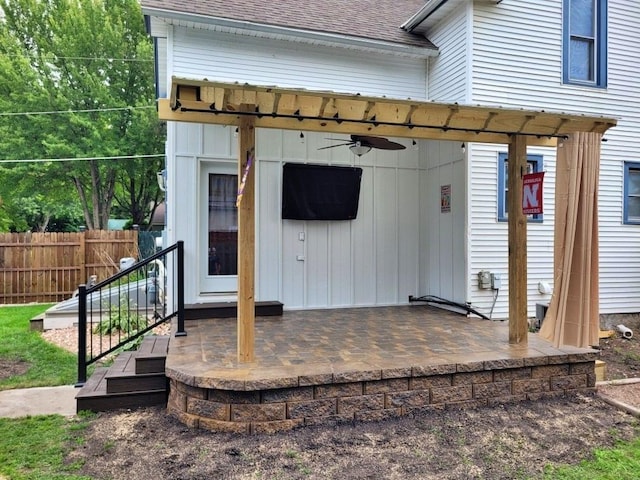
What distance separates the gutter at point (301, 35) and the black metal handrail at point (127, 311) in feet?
10.2

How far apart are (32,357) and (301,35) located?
18.6ft

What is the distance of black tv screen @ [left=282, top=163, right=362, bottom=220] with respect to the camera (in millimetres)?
6589

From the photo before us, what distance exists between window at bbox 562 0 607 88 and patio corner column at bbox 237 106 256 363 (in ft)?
18.9

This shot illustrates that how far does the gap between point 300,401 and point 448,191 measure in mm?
4416

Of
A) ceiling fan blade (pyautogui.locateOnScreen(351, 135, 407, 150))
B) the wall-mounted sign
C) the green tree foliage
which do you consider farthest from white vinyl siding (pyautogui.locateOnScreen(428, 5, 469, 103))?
the green tree foliage

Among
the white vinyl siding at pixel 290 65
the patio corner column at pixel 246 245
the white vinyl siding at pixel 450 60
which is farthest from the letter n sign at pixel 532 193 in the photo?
the patio corner column at pixel 246 245

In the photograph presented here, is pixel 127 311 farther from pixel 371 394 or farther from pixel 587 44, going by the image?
pixel 587 44

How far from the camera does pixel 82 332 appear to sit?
4199mm

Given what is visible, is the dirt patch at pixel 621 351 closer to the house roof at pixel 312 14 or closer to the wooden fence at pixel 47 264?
the house roof at pixel 312 14

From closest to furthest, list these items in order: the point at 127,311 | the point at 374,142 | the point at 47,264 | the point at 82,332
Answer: the point at 82,332, the point at 374,142, the point at 127,311, the point at 47,264

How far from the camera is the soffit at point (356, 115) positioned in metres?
3.42

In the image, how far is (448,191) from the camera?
679 centimetres

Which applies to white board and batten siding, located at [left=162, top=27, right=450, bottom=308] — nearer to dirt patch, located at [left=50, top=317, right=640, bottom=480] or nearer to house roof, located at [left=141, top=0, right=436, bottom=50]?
house roof, located at [left=141, top=0, right=436, bottom=50]

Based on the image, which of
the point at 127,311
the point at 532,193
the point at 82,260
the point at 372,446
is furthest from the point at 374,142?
the point at 82,260
